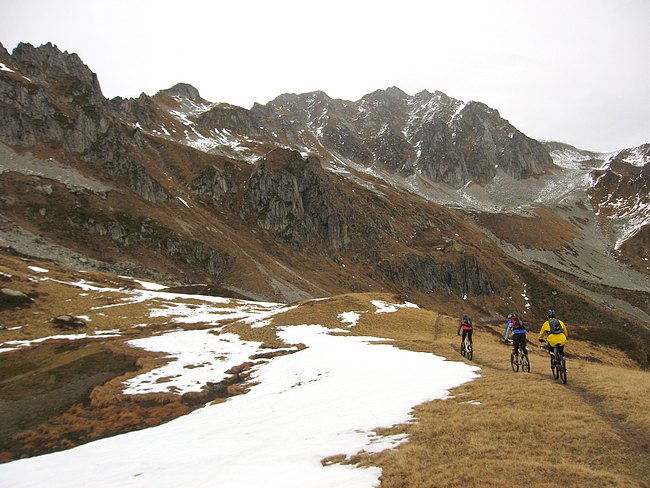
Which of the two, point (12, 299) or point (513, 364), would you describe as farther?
point (12, 299)

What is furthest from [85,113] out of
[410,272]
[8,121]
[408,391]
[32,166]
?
[408,391]

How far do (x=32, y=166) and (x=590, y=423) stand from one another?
474ft

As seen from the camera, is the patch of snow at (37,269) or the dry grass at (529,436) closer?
the dry grass at (529,436)

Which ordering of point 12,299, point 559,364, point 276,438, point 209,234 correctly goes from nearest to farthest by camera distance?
point 276,438
point 559,364
point 12,299
point 209,234

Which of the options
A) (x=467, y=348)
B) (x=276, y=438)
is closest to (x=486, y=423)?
(x=276, y=438)

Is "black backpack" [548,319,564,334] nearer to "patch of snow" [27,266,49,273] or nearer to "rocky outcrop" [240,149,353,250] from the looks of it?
"patch of snow" [27,266,49,273]

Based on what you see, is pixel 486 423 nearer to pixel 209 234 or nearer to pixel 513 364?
pixel 513 364

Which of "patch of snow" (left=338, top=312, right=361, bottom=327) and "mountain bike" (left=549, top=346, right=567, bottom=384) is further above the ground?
"mountain bike" (left=549, top=346, right=567, bottom=384)

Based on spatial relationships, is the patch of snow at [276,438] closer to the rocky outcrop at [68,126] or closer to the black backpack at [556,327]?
the black backpack at [556,327]

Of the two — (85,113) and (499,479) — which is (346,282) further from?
(499,479)

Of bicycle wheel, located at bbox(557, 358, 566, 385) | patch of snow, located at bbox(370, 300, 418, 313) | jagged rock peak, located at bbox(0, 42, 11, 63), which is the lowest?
patch of snow, located at bbox(370, 300, 418, 313)

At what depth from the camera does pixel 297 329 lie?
44.3 m

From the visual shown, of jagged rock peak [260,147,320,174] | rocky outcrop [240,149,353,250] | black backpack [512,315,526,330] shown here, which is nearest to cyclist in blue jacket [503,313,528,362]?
black backpack [512,315,526,330]

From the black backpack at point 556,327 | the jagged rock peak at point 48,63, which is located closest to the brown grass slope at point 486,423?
the black backpack at point 556,327
